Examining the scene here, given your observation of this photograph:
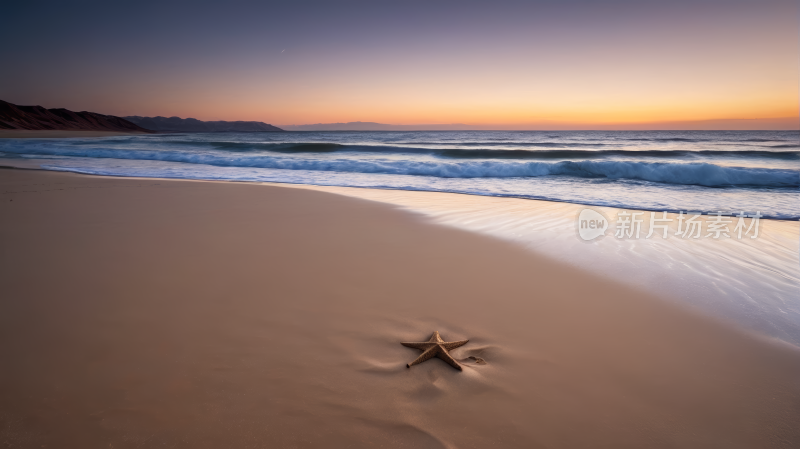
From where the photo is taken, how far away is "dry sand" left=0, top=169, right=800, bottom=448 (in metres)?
1.84

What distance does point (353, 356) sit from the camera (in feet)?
7.77

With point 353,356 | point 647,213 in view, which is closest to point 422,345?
point 353,356

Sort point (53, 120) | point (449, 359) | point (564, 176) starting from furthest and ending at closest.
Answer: point (53, 120), point (564, 176), point (449, 359)

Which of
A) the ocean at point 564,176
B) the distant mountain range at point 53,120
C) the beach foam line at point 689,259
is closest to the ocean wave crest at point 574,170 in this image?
the ocean at point 564,176

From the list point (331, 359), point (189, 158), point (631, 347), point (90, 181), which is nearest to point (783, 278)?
point (631, 347)

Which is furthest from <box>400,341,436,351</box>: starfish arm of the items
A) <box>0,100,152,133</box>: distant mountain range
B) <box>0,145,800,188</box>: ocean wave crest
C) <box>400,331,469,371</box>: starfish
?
<box>0,100,152,133</box>: distant mountain range

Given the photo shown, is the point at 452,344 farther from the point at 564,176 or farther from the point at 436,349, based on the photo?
the point at 564,176

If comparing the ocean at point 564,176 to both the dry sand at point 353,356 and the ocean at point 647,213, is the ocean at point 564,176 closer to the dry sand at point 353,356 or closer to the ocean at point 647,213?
the ocean at point 647,213

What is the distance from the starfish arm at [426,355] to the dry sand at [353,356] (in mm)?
64

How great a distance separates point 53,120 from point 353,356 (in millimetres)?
110259

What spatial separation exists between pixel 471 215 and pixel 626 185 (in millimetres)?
7214

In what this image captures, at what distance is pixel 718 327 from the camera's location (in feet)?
9.42

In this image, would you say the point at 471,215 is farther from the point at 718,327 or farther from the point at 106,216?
the point at 106,216

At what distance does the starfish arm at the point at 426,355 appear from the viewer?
2223mm
